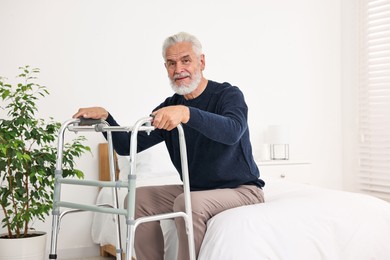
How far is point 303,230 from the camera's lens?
247 centimetres

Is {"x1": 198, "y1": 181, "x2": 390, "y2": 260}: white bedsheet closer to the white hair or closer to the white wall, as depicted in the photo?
the white hair

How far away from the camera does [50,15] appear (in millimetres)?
4406

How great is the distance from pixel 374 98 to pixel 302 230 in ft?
10.6

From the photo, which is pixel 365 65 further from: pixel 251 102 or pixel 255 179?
pixel 255 179

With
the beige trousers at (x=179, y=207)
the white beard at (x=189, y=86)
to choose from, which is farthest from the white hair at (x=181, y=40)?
the beige trousers at (x=179, y=207)

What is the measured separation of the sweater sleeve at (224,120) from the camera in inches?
88.6

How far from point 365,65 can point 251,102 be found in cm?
116

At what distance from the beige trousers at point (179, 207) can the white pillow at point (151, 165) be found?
59.2 inches

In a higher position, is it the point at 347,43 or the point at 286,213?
the point at 347,43

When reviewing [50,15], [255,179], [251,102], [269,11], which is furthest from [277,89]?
[255,179]

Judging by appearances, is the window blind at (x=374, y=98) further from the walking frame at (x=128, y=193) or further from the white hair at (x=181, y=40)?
the walking frame at (x=128, y=193)

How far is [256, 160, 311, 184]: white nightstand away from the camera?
4941mm

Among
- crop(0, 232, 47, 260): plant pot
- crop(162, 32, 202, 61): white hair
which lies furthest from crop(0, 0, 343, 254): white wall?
crop(162, 32, 202, 61): white hair

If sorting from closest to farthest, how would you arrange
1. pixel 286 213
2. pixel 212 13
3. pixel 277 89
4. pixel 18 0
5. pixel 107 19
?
1. pixel 286 213
2. pixel 18 0
3. pixel 107 19
4. pixel 212 13
5. pixel 277 89
